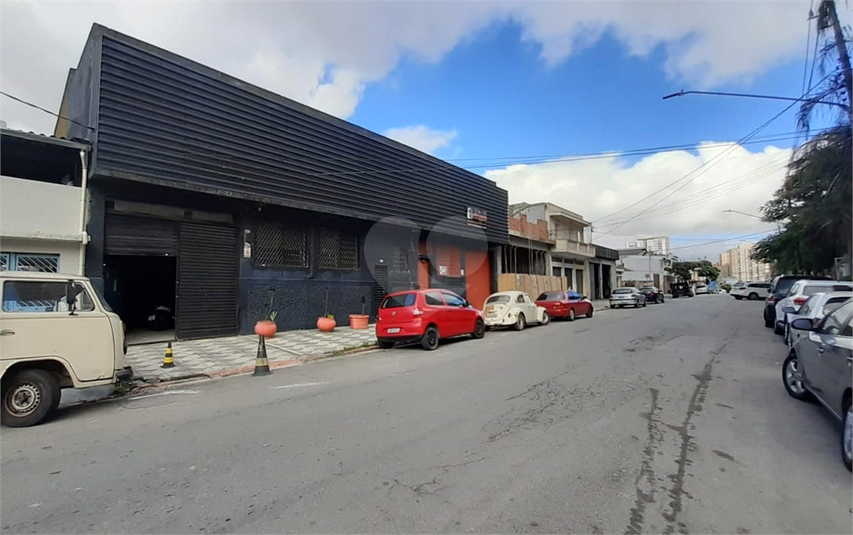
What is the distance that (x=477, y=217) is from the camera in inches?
913

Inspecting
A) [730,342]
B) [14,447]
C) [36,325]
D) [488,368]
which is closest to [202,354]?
[36,325]

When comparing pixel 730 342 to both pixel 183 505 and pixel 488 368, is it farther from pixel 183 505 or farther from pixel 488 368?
pixel 183 505

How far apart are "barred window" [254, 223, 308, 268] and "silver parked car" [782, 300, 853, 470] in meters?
13.5

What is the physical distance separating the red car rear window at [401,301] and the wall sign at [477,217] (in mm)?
11279

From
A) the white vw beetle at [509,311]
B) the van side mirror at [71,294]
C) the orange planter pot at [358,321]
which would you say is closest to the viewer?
the van side mirror at [71,294]

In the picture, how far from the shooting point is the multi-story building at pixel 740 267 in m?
117

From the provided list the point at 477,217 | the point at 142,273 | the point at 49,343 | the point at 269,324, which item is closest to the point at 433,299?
the point at 269,324

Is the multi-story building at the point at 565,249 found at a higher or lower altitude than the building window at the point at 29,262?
higher

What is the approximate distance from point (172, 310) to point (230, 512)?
1537 cm

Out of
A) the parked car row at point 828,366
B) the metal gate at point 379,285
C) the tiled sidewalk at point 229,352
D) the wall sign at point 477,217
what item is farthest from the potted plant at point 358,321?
the parked car row at point 828,366

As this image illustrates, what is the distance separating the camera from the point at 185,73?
40.4 ft

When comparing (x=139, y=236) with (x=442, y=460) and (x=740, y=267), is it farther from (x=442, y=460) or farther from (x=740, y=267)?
(x=740, y=267)

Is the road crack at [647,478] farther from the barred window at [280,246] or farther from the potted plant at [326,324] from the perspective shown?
the barred window at [280,246]

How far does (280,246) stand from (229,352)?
15.9 feet
